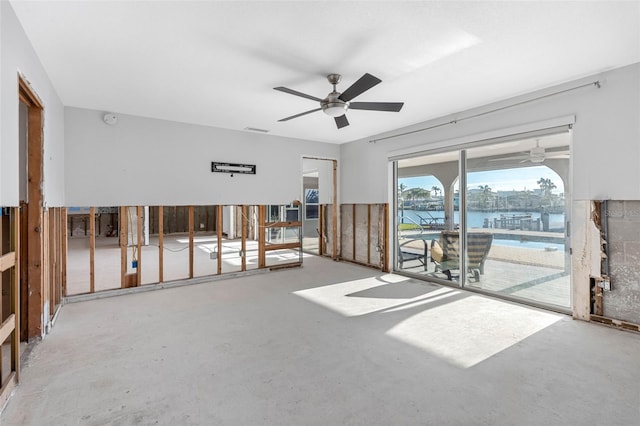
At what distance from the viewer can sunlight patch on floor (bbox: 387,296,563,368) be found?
2758 millimetres

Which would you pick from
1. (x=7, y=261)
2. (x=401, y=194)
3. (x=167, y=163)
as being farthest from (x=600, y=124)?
(x=167, y=163)

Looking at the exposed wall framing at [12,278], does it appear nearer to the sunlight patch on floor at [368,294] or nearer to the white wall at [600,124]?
the sunlight patch on floor at [368,294]

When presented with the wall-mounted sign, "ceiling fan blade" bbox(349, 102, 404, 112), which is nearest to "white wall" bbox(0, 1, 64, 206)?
the wall-mounted sign

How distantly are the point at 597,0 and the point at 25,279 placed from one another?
5.30m

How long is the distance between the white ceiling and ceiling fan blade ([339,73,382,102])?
29cm

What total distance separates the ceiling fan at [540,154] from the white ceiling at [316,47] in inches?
29.5

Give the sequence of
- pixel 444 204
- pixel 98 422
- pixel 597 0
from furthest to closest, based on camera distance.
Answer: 1. pixel 444 204
2. pixel 597 0
3. pixel 98 422

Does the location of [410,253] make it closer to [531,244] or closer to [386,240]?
[386,240]

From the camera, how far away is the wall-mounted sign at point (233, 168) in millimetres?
5516

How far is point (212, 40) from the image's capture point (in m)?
2.64

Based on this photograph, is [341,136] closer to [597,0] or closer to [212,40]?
[212,40]

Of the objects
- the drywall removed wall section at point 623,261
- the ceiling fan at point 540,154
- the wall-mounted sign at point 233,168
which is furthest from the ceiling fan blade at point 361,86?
the wall-mounted sign at point 233,168

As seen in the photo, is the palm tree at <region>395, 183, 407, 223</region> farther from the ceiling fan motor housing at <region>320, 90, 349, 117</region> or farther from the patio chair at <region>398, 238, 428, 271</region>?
the ceiling fan motor housing at <region>320, 90, 349, 117</region>

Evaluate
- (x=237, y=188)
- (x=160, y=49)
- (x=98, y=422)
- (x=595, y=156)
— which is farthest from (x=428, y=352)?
(x=237, y=188)
